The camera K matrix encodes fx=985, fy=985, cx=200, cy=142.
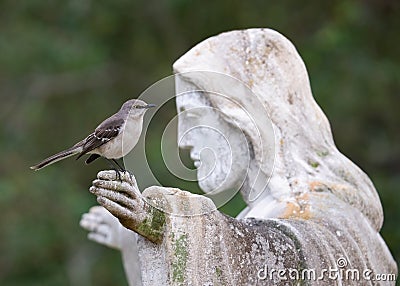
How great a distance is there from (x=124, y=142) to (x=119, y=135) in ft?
0.09

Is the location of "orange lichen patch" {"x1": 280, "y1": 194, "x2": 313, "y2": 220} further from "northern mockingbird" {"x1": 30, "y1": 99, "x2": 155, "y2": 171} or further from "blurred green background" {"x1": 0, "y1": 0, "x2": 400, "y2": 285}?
"blurred green background" {"x1": 0, "y1": 0, "x2": 400, "y2": 285}

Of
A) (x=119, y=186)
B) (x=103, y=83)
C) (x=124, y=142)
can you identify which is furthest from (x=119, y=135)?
(x=103, y=83)

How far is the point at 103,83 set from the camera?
9.46m

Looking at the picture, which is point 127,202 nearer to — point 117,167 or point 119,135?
point 119,135

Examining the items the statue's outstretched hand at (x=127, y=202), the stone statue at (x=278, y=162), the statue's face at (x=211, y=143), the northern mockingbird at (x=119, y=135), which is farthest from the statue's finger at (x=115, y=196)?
the statue's face at (x=211, y=143)

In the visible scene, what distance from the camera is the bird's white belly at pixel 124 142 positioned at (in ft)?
9.89

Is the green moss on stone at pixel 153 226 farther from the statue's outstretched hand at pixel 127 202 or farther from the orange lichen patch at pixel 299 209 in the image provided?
the orange lichen patch at pixel 299 209

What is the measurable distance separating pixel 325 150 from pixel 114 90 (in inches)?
228

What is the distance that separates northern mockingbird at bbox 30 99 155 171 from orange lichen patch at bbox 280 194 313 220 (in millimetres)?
740

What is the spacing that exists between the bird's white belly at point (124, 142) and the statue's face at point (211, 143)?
1.99 ft

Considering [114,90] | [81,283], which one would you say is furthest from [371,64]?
[81,283]

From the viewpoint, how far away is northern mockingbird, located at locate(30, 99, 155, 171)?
9.92 ft

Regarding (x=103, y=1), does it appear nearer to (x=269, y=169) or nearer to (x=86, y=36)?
(x=86, y=36)

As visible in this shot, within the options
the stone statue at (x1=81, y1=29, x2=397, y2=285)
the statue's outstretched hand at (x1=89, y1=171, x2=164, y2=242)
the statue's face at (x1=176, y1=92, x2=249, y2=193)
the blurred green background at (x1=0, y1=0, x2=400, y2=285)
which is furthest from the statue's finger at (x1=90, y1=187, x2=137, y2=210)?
the blurred green background at (x1=0, y1=0, x2=400, y2=285)
